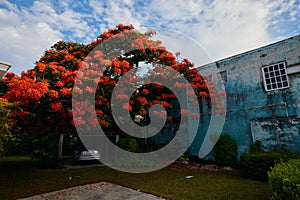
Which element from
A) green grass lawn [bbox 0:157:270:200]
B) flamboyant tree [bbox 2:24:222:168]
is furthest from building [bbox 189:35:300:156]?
green grass lawn [bbox 0:157:270:200]

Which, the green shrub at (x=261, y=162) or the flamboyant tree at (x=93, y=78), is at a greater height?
the flamboyant tree at (x=93, y=78)

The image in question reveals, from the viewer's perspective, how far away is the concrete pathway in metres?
5.15

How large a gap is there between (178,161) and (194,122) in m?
2.58

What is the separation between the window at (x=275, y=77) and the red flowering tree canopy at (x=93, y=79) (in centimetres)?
265

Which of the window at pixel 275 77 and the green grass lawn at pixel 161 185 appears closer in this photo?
the green grass lawn at pixel 161 185

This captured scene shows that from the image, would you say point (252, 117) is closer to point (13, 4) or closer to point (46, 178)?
point (46, 178)

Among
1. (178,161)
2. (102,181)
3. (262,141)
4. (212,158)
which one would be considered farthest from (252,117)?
(102,181)

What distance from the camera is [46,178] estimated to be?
766cm

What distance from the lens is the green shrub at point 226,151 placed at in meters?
9.47

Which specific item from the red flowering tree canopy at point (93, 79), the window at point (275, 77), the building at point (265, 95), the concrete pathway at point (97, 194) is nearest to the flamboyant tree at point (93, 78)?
the red flowering tree canopy at point (93, 79)

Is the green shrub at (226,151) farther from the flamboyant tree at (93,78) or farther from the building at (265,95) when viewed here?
the flamboyant tree at (93,78)

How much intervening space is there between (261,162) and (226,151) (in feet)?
8.82

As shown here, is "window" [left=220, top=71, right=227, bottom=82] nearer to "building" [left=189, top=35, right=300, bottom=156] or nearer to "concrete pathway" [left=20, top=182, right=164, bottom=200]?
"building" [left=189, top=35, right=300, bottom=156]

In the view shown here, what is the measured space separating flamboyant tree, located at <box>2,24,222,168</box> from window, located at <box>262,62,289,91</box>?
8.52 feet
